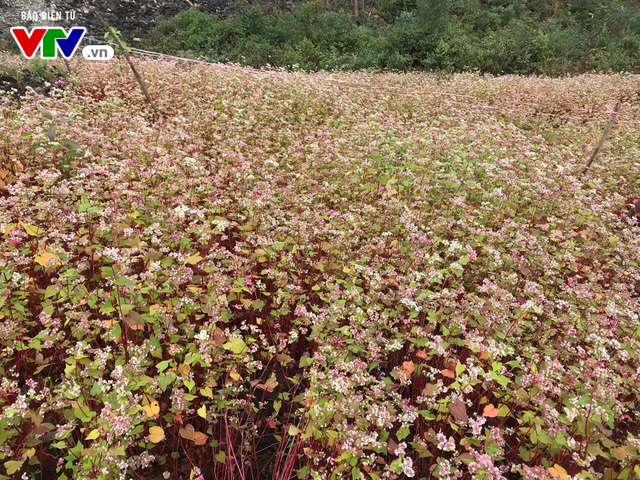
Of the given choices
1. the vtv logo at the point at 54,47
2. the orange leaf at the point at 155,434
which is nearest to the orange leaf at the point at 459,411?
the orange leaf at the point at 155,434

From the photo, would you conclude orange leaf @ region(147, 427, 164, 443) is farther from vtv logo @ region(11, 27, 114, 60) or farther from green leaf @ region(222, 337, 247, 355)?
vtv logo @ region(11, 27, 114, 60)

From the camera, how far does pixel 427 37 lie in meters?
19.7

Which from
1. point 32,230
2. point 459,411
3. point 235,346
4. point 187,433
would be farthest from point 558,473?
point 32,230

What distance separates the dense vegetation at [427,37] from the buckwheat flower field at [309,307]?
1430cm

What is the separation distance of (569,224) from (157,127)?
22.4 ft

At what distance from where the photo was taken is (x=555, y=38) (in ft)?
65.7

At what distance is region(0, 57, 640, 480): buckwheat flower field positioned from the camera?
2330mm

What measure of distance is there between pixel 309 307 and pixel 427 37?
20.9 metres

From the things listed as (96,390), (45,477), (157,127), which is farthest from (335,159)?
(45,477)

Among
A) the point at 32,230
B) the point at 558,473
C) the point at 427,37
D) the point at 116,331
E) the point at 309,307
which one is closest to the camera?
the point at 558,473

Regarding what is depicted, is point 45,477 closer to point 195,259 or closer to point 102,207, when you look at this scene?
point 195,259

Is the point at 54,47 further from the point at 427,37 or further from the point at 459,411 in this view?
the point at 427,37

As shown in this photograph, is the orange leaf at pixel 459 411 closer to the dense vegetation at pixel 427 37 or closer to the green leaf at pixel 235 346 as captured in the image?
the green leaf at pixel 235 346

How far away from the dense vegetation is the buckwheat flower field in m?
14.3
